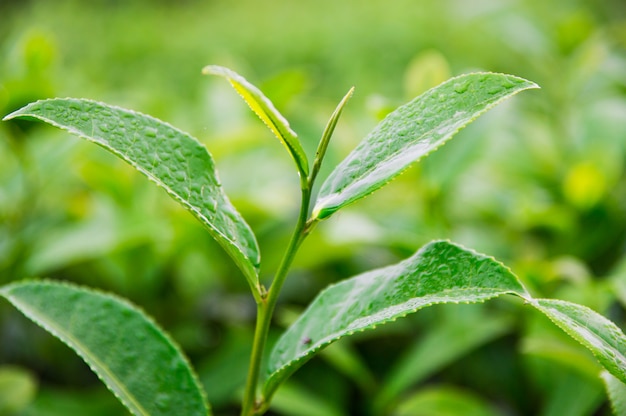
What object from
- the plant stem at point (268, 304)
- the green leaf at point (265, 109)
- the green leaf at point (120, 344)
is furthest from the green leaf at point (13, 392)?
the green leaf at point (265, 109)

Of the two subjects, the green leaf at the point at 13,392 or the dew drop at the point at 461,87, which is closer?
the dew drop at the point at 461,87

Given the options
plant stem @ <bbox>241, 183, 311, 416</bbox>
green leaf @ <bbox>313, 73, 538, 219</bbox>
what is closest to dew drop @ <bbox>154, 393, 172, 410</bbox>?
plant stem @ <bbox>241, 183, 311, 416</bbox>

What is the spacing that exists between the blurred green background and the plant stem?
1.37 ft

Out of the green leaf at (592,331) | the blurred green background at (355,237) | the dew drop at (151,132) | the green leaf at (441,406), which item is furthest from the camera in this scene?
the blurred green background at (355,237)

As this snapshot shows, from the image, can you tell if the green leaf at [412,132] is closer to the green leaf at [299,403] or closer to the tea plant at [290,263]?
the tea plant at [290,263]

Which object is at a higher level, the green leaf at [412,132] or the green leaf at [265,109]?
the green leaf at [265,109]

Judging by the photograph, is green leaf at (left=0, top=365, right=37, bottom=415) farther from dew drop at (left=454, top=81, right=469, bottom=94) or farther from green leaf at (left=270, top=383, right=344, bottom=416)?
dew drop at (left=454, top=81, right=469, bottom=94)

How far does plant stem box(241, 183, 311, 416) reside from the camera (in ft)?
2.67

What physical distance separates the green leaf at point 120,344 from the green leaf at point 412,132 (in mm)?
323

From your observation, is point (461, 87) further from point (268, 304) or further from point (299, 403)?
point (299, 403)

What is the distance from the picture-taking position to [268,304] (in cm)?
86

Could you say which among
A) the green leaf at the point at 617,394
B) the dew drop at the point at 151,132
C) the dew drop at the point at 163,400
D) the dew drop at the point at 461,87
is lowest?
the green leaf at the point at 617,394

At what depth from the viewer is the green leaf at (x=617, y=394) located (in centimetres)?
80

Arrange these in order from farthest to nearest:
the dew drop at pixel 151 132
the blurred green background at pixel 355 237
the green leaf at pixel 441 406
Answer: the blurred green background at pixel 355 237 → the green leaf at pixel 441 406 → the dew drop at pixel 151 132
